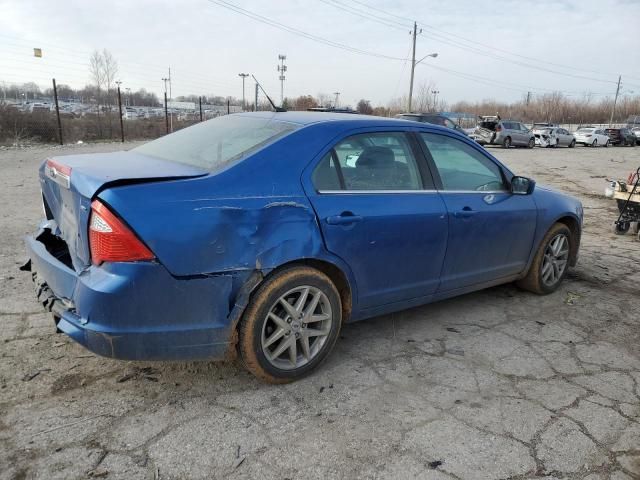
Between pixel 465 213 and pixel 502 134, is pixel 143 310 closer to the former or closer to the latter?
pixel 465 213

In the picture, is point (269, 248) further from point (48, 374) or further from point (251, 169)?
point (48, 374)

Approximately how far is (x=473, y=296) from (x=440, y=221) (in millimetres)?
1466

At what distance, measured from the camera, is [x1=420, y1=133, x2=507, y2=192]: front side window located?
3754mm

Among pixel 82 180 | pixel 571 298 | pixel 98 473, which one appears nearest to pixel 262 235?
pixel 82 180

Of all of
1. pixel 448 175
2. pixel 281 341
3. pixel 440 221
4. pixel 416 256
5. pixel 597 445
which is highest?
pixel 448 175

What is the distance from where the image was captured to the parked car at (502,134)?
28250mm

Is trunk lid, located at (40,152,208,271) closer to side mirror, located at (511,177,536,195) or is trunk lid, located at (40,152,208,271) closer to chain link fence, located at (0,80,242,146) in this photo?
side mirror, located at (511,177,536,195)

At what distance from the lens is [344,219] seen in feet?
9.98

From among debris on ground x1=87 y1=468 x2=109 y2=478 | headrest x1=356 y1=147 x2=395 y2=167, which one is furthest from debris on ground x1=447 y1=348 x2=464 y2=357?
debris on ground x1=87 y1=468 x2=109 y2=478

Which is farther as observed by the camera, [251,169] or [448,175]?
[448,175]

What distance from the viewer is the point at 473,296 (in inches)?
186

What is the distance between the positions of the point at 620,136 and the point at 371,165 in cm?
4371

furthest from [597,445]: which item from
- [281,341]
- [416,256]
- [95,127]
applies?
[95,127]

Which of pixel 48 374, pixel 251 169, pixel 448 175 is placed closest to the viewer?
pixel 251 169
